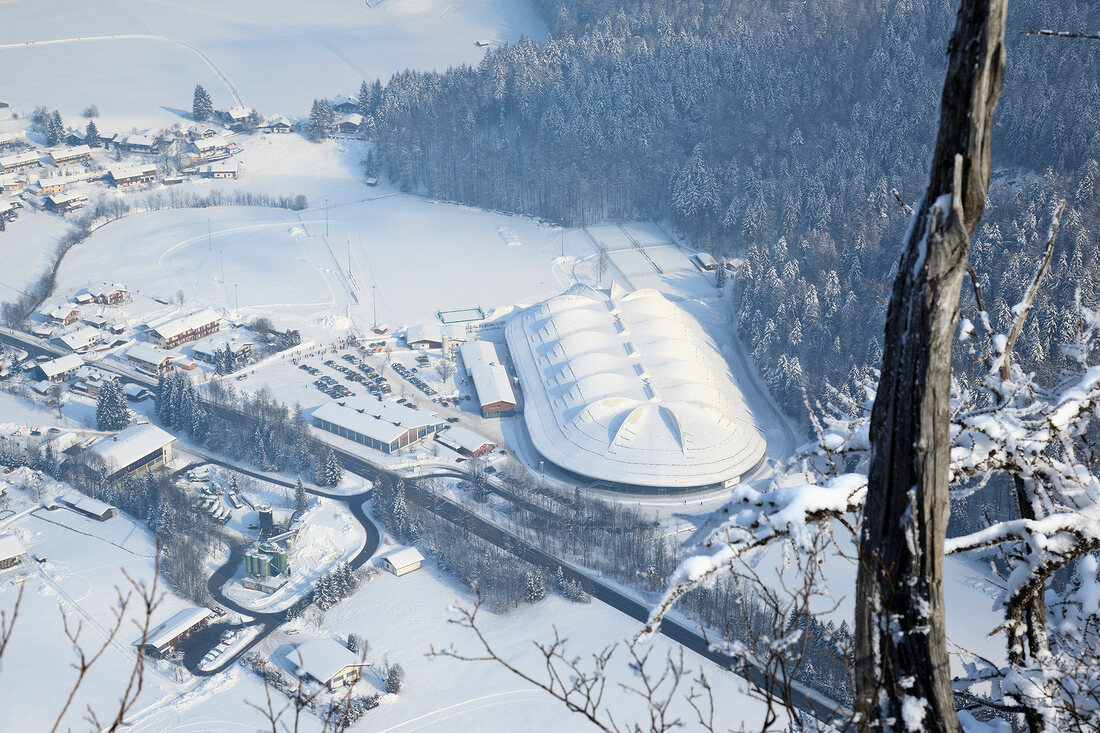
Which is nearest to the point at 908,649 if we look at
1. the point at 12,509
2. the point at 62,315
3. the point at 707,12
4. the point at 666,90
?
the point at 12,509

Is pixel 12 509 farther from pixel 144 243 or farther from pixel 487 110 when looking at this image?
pixel 487 110

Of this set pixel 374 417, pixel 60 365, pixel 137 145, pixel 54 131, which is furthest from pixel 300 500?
pixel 54 131

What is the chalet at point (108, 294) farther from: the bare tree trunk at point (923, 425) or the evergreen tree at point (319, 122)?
the bare tree trunk at point (923, 425)

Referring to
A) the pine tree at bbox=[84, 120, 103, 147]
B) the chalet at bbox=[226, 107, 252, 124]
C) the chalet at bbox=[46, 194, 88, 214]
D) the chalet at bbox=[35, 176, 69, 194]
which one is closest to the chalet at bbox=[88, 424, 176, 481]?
the chalet at bbox=[46, 194, 88, 214]

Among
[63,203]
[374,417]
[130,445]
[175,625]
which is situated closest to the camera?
[175,625]

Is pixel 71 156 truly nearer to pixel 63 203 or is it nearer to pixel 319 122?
pixel 63 203

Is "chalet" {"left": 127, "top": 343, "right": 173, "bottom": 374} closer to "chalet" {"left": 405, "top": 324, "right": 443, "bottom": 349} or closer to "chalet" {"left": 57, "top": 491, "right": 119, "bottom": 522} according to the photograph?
"chalet" {"left": 405, "top": 324, "right": 443, "bottom": 349}
